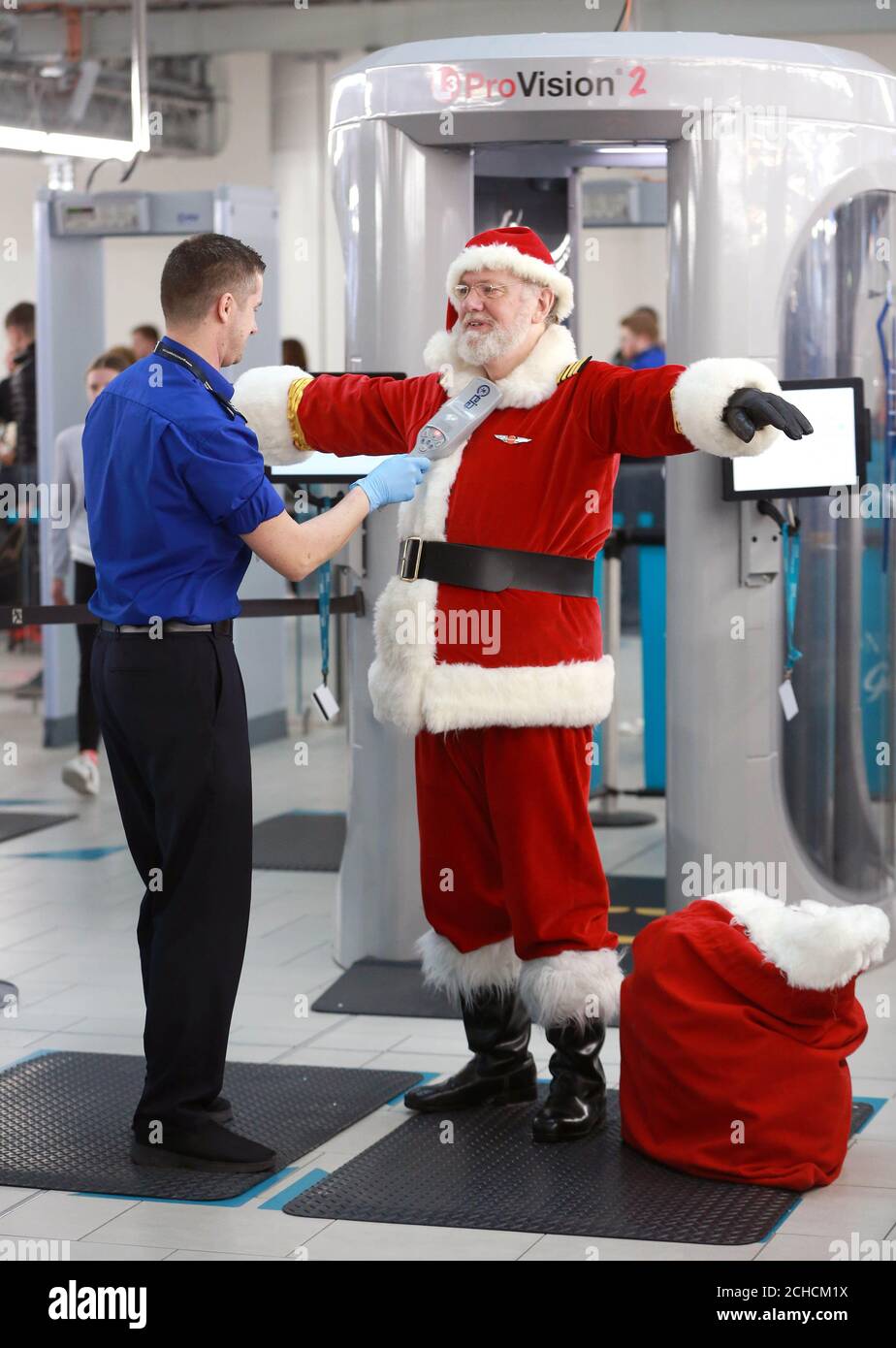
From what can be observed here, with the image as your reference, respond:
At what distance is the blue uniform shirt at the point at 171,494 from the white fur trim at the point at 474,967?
84 centimetres

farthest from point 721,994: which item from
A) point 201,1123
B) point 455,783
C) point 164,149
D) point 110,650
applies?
point 164,149

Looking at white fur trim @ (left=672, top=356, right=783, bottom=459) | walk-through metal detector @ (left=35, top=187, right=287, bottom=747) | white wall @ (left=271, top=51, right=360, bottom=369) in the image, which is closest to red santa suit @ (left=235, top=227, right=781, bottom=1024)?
white fur trim @ (left=672, top=356, right=783, bottom=459)

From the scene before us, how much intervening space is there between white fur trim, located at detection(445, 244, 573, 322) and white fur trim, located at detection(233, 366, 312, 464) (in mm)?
419

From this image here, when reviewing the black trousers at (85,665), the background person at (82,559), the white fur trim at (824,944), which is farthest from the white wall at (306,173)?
the white fur trim at (824,944)

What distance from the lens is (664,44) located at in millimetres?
4406

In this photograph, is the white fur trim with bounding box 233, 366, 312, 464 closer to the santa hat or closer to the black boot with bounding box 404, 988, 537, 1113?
the santa hat

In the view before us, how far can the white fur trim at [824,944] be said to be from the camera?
3270 millimetres

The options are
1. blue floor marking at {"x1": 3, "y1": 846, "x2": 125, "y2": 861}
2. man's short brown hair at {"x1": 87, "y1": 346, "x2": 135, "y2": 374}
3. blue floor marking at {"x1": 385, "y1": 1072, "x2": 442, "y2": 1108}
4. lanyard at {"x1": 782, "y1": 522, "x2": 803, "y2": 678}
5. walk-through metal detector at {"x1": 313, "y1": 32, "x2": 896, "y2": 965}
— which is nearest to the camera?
blue floor marking at {"x1": 385, "y1": 1072, "x2": 442, "y2": 1108}

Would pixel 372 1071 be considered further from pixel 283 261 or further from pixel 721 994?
pixel 283 261

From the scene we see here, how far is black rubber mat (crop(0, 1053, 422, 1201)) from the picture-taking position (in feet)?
11.2

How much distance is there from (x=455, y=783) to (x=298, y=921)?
6.24 ft

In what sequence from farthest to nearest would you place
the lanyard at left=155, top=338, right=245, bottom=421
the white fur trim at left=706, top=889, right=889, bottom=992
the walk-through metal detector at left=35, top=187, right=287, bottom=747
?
the walk-through metal detector at left=35, top=187, right=287, bottom=747 → the lanyard at left=155, top=338, right=245, bottom=421 → the white fur trim at left=706, top=889, right=889, bottom=992

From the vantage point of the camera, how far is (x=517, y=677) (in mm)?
3598

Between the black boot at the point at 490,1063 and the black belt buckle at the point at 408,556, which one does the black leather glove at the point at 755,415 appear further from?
the black boot at the point at 490,1063
